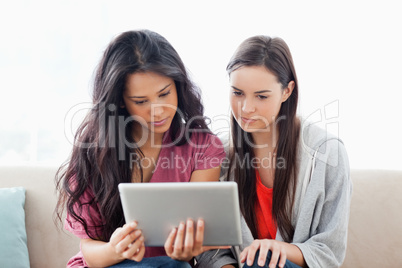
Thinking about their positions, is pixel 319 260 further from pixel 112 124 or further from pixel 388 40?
pixel 388 40

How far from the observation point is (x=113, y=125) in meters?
1.54

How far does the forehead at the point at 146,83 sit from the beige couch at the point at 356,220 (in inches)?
26.8

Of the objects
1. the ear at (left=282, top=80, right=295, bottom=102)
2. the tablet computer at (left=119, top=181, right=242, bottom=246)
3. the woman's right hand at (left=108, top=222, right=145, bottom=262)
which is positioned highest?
the ear at (left=282, top=80, right=295, bottom=102)

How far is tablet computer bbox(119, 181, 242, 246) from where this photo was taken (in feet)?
3.80

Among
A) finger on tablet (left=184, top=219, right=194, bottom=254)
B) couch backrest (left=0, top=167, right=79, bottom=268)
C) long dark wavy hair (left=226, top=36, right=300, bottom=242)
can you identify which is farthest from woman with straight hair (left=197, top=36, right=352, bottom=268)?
couch backrest (left=0, top=167, right=79, bottom=268)

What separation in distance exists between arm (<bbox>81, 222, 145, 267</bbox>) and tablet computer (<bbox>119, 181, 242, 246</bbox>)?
0.09 feet

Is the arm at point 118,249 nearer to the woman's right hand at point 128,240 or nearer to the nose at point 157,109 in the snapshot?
the woman's right hand at point 128,240

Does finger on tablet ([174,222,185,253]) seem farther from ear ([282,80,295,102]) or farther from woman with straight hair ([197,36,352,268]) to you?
ear ([282,80,295,102])

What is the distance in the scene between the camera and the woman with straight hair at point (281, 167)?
1.51m

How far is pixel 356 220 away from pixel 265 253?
0.66m

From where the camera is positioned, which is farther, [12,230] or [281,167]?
[12,230]

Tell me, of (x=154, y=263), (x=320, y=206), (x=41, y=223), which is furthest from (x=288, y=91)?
(x=41, y=223)

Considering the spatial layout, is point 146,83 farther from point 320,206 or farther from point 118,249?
point 320,206

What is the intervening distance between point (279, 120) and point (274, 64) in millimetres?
230
